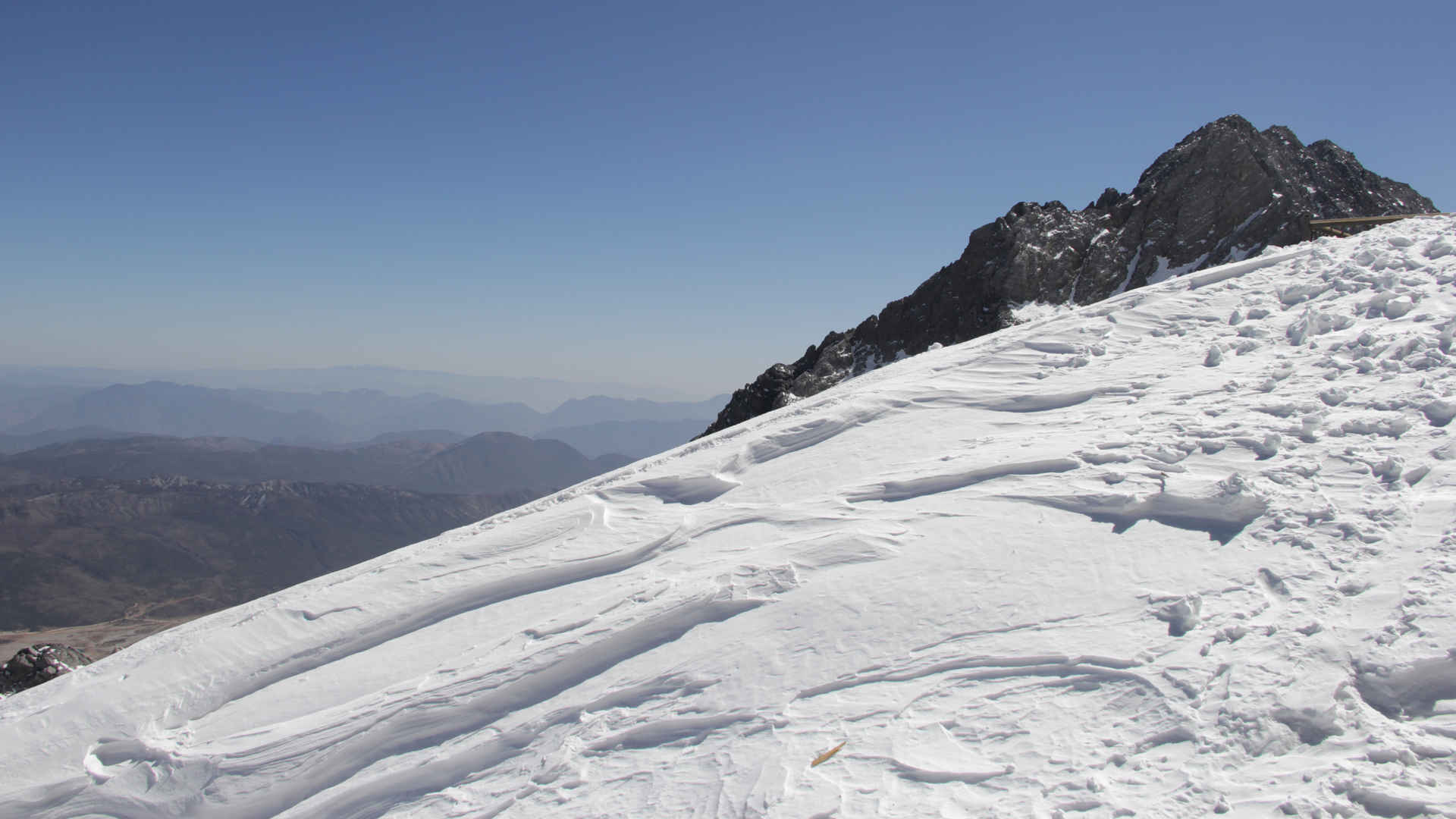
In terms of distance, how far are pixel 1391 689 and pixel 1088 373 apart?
6554 mm

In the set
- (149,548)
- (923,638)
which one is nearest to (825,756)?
(923,638)

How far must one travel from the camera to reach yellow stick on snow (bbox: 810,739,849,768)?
4.30 metres

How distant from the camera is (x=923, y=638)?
5.27 meters

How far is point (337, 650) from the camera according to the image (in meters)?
7.37

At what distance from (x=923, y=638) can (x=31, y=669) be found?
16.0 m

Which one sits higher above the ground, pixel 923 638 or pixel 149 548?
pixel 923 638

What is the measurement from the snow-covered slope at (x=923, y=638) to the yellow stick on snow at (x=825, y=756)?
0.14 ft

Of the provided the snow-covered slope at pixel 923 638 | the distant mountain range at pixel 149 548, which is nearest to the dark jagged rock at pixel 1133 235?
the snow-covered slope at pixel 923 638

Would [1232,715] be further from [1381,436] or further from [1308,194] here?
[1308,194]

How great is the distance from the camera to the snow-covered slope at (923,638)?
13.1ft

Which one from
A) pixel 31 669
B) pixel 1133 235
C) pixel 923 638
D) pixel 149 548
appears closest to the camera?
pixel 923 638

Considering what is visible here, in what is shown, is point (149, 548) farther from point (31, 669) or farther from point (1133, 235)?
point (1133, 235)

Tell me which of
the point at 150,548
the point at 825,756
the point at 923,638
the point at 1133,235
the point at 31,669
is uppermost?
the point at 1133,235

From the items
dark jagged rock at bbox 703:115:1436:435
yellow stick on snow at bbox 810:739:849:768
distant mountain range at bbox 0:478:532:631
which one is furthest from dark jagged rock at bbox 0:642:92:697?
distant mountain range at bbox 0:478:532:631
